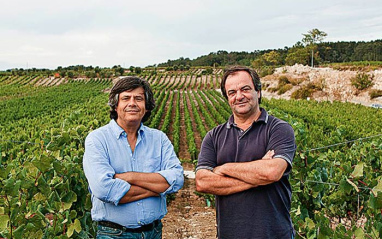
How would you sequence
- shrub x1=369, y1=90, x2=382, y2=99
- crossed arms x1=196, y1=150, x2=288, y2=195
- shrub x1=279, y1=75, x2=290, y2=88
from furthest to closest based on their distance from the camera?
shrub x1=279, y1=75, x2=290, y2=88 → shrub x1=369, y1=90, x2=382, y2=99 → crossed arms x1=196, y1=150, x2=288, y2=195

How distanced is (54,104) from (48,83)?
32126 millimetres

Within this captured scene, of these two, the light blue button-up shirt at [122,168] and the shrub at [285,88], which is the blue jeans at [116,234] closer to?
the light blue button-up shirt at [122,168]

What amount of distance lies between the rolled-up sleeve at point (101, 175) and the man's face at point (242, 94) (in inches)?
36.1

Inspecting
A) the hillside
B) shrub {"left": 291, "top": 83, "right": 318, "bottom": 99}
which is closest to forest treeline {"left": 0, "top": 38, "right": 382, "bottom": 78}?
the hillside

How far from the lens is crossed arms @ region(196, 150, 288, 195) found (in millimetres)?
2125

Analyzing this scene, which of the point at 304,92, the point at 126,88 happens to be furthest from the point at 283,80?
the point at 126,88

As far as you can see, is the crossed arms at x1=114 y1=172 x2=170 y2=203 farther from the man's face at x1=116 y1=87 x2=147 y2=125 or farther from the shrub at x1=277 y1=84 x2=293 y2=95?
the shrub at x1=277 y1=84 x2=293 y2=95

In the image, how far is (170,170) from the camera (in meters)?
2.49

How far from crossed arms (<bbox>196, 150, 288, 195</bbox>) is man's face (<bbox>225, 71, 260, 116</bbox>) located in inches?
13.1

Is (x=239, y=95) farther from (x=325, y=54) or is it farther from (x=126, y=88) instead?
(x=325, y=54)

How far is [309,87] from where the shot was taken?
38.1 m

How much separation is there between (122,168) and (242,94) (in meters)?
0.99

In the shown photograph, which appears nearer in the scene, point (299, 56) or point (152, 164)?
point (152, 164)

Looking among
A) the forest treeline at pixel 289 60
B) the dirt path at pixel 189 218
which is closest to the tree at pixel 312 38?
the forest treeline at pixel 289 60
